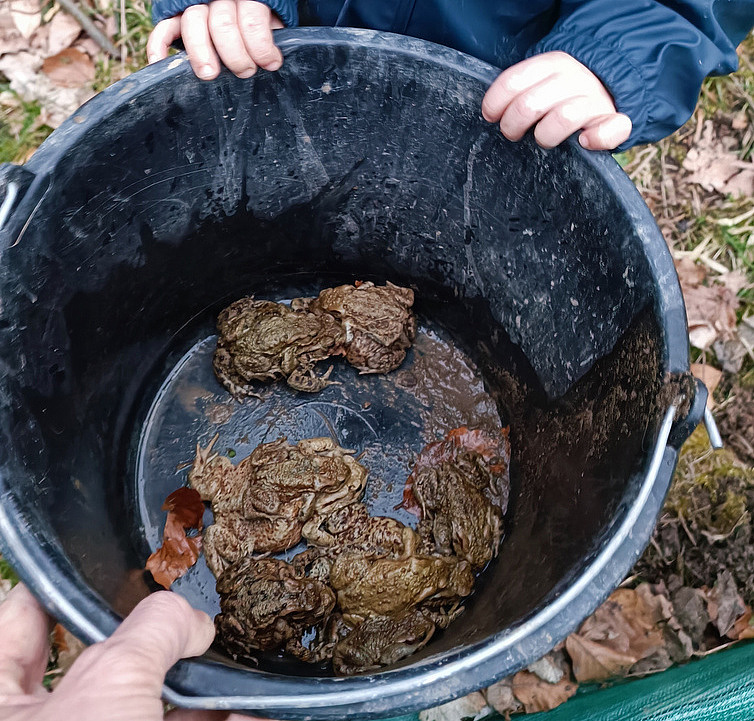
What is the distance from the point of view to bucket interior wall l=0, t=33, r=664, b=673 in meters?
1.58

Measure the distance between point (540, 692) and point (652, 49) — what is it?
2145mm

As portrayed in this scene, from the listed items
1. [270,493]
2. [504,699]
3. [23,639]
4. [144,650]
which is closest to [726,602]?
[504,699]

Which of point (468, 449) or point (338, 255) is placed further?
point (338, 255)

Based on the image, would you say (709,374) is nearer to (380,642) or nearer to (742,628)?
(742,628)

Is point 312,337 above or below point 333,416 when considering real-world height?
above

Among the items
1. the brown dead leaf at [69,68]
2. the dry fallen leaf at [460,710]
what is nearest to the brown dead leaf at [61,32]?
the brown dead leaf at [69,68]

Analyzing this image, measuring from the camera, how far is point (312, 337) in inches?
91.2

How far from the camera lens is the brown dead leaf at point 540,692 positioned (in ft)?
6.82

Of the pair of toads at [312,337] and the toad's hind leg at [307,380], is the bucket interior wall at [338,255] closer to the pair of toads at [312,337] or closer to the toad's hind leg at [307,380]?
the pair of toads at [312,337]

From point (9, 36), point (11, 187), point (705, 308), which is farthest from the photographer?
point (9, 36)

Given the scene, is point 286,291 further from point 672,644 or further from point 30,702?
point 672,644

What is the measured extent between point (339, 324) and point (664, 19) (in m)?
1.46

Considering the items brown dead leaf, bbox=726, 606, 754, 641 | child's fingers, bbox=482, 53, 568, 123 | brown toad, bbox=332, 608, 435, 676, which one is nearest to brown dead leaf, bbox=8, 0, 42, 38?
child's fingers, bbox=482, 53, 568, 123

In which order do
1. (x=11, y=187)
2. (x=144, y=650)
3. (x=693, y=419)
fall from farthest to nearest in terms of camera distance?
1. (x=11, y=187)
2. (x=693, y=419)
3. (x=144, y=650)
